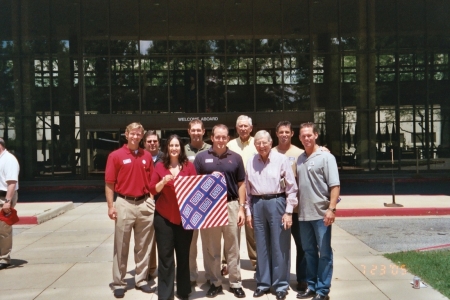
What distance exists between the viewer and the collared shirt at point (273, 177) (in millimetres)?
6684

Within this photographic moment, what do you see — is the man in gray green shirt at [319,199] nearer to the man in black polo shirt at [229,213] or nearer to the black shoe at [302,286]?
the black shoe at [302,286]

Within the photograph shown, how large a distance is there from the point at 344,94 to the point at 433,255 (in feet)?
51.8

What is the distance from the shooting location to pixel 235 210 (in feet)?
23.4

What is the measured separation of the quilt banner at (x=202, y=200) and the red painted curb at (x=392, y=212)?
802cm

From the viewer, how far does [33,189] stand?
75.0 ft

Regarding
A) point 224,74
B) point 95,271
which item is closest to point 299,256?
point 95,271

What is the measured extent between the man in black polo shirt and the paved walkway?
235 mm

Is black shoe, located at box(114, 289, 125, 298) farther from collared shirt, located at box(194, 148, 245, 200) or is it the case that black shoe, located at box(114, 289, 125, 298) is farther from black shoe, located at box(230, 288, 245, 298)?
collared shirt, located at box(194, 148, 245, 200)

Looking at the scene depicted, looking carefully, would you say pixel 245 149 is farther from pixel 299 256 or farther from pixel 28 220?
pixel 28 220

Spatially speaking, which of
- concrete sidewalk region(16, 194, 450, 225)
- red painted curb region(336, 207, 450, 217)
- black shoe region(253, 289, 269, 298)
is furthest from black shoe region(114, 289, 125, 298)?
red painted curb region(336, 207, 450, 217)

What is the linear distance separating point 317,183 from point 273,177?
0.54 meters

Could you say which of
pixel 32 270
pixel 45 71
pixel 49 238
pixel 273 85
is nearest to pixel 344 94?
pixel 273 85

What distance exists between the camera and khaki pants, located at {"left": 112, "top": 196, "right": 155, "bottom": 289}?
23.4 ft
